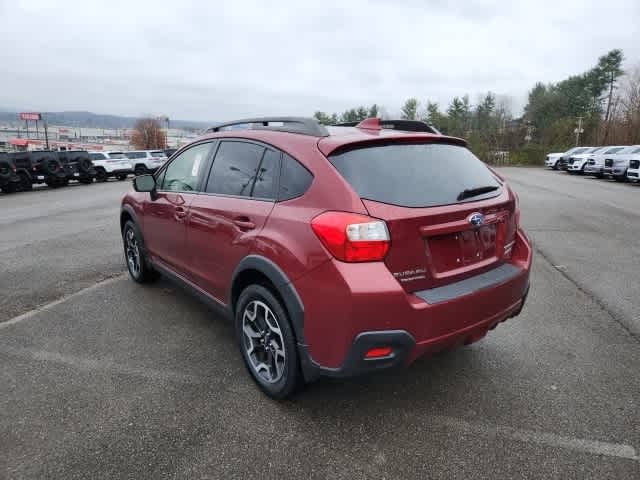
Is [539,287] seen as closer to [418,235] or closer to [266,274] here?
[418,235]

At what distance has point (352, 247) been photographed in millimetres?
2225

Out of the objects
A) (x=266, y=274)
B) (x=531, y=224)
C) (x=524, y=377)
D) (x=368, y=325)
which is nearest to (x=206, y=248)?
(x=266, y=274)

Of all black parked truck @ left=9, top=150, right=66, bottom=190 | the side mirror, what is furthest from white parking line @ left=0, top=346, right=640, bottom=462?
black parked truck @ left=9, top=150, right=66, bottom=190

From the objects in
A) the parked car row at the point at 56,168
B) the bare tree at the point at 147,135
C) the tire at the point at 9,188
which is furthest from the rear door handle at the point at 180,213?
the bare tree at the point at 147,135

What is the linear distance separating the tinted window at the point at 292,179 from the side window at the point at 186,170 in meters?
1.19

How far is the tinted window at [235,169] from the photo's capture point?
119 inches

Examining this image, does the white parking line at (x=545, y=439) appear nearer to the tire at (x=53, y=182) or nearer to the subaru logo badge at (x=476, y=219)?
the subaru logo badge at (x=476, y=219)

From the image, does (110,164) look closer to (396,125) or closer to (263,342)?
(396,125)

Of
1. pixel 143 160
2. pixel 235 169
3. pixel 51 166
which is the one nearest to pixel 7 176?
pixel 51 166

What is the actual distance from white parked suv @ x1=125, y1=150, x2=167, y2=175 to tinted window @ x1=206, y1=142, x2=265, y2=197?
26544 millimetres

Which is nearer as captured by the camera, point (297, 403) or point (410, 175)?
point (410, 175)

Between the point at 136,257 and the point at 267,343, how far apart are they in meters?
2.87

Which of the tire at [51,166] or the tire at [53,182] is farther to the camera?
the tire at [53,182]

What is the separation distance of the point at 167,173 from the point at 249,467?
294 cm
